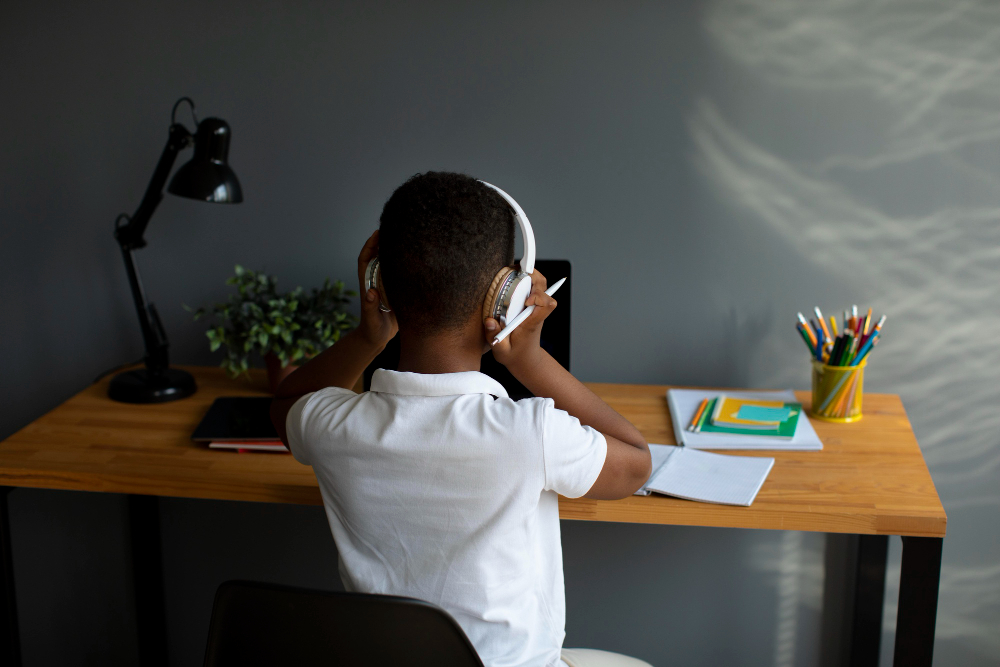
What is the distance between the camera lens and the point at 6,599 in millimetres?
1563

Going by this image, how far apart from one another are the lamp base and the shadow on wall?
3.99ft

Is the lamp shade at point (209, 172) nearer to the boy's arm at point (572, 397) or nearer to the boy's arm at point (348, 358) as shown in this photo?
the boy's arm at point (348, 358)

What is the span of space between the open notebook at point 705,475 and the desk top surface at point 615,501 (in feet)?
0.05

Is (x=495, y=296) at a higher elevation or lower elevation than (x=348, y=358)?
higher

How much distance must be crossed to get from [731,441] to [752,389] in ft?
1.07

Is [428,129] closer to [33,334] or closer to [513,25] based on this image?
[513,25]

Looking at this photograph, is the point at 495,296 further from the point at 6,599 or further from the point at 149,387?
the point at 6,599

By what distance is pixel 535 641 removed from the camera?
1.02 m

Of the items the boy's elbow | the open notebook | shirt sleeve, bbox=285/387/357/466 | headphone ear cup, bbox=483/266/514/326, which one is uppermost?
headphone ear cup, bbox=483/266/514/326

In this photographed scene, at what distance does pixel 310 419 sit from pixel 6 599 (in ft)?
3.26

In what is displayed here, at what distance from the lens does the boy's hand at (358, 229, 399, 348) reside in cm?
106

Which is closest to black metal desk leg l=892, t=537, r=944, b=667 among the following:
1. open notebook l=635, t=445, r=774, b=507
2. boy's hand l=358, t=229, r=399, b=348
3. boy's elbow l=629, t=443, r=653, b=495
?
open notebook l=635, t=445, r=774, b=507

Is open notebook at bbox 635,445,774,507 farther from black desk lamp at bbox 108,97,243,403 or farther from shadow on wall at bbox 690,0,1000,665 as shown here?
black desk lamp at bbox 108,97,243,403

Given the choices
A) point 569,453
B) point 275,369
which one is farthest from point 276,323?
point 569,453
